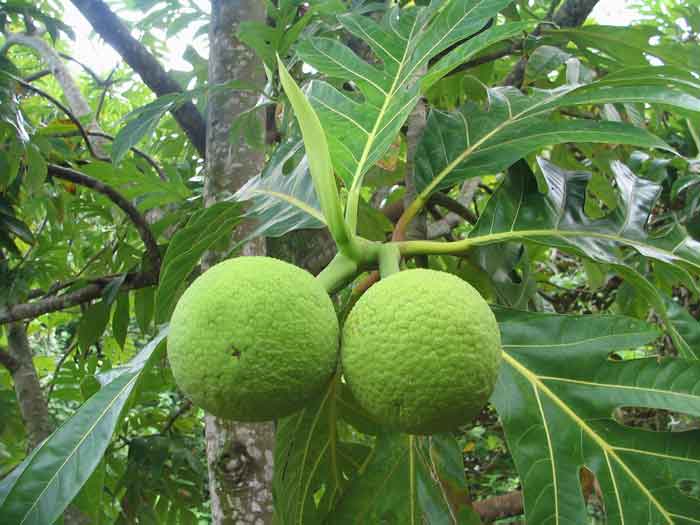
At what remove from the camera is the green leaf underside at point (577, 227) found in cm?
99

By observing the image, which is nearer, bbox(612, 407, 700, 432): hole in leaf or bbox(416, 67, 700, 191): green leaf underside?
bbox(416, 67, 700, 191): green leaf underside

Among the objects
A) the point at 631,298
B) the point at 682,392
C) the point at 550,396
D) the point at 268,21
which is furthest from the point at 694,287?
the point at 268,21

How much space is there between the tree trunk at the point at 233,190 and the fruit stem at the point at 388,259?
62 centimetres

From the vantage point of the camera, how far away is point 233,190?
5.17ft

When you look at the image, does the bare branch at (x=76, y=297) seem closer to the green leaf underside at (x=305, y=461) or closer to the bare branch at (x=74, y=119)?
the bare branch at (x=74, y=119)

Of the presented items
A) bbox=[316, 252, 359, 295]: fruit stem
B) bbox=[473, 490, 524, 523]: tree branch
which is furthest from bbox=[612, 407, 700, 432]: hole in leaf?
bbox=[316, 252, 359, 295]: fruit stem

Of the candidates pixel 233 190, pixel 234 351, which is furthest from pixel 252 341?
pixel 233 190

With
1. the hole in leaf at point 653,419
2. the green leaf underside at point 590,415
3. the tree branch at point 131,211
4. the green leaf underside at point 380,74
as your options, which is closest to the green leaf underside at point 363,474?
the green leaf underside at point 590,415

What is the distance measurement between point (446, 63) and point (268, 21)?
141 centimetres

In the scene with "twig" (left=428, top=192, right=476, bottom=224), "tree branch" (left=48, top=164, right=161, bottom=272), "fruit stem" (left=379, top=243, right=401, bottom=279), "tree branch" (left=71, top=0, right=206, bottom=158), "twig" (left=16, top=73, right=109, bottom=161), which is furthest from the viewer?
"twig" (left=16, top=73, right=109, bottom=161)

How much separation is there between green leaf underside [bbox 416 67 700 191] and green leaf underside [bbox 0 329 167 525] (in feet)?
1.82

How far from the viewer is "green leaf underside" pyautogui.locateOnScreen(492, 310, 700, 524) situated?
0.85 metres

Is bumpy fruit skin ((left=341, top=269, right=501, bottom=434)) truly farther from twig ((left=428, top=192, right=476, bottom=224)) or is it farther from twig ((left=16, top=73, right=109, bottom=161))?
twig ((left=16, top=73, right=109, bottom=161))

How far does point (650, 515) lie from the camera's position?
83 cm
